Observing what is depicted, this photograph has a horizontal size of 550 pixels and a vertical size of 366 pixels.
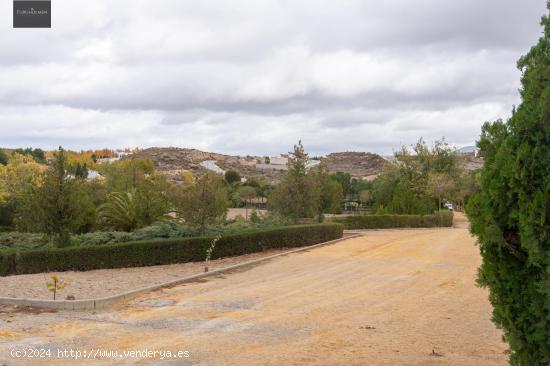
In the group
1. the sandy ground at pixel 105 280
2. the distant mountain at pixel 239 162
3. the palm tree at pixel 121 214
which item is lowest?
the sandy ground at pixel 105 280

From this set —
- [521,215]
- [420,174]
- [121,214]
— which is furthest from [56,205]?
[420,174]

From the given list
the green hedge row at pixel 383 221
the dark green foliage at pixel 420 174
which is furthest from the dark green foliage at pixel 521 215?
the dark green foliage at pixel 420 174

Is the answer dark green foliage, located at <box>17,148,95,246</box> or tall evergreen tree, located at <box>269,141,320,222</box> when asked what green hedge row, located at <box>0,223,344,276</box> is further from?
tall evergreen tree, located at <box>269,141,320,222</box>

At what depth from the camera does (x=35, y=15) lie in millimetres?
14078

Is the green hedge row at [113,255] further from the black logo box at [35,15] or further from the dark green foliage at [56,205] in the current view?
the black logo box at [35,15]

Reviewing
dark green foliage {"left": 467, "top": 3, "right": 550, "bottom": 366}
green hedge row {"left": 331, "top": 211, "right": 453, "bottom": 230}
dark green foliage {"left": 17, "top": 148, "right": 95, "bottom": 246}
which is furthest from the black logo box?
green hedge row {"left": 331, "top": 211, "right": 453, "bottom": 230}

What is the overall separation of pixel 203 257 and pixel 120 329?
8.32 m

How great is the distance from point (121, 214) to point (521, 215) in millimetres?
19339

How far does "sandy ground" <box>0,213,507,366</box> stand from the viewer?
21.3 feet

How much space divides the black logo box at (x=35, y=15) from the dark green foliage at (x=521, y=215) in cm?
1257

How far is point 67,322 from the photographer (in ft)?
28.3

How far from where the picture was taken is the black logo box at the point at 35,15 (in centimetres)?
1380

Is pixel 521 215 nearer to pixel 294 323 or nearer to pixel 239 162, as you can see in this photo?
pixel 294 323

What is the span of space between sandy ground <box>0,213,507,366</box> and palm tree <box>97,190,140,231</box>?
9.25 m
